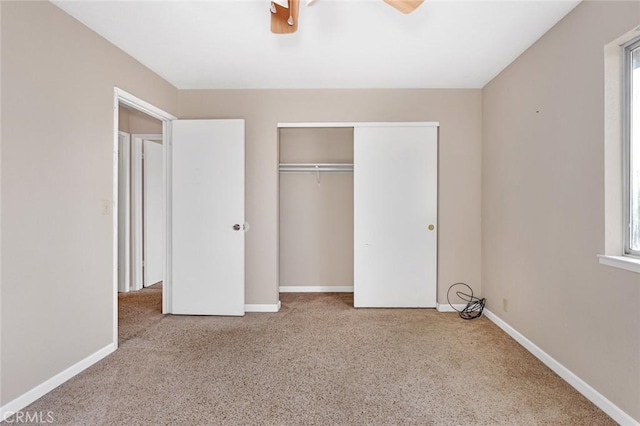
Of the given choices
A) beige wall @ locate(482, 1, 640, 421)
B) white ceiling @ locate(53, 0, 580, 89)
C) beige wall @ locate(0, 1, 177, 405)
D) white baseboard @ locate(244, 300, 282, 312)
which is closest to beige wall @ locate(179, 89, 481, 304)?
white baseboard @ locate(244, 300, 282, 312)

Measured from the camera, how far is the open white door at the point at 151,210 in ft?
14.8

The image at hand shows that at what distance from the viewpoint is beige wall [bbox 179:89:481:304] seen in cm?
357

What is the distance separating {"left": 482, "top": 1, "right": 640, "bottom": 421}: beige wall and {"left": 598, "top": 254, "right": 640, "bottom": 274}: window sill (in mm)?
38

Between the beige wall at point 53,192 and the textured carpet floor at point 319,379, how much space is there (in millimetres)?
305

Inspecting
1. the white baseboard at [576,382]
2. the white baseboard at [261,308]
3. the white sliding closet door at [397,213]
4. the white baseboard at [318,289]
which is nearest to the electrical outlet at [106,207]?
the white baseboard at [261,308]

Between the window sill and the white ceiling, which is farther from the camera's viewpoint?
the white ceiling

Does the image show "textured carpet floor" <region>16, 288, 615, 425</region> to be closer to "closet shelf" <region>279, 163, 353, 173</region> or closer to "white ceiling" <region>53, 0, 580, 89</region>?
"closet shelf" <region>279, 163, 353, 173</region>

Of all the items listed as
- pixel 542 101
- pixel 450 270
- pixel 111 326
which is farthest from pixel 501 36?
pixel 111 326

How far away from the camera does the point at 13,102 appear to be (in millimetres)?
1830

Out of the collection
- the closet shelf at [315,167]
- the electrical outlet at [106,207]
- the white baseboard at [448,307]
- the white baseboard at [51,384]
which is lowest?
the white baseboard at [51,384]

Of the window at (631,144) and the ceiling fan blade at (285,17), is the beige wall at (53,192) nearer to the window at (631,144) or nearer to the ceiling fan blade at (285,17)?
the ceiling fan blade at (285,17)

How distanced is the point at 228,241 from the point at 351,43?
7.16 feet

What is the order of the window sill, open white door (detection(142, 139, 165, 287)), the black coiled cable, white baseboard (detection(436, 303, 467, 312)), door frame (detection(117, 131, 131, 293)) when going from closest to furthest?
the window sill → the black coiled cable → white baseboard (detection(436, 303, 467, 312)) → door frame (detection(117, 131, 131, 293)) → open white door (detection(142, 139, 165, 287))

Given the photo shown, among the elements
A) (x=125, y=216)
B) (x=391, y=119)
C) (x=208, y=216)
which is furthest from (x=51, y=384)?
(x=391, y=119)
